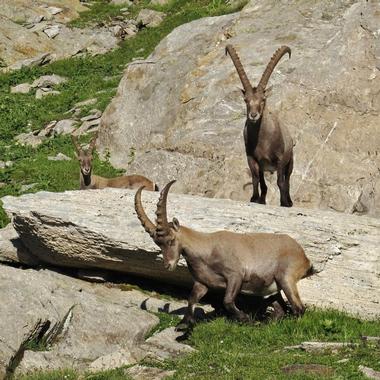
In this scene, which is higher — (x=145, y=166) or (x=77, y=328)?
(x=145, y=166)

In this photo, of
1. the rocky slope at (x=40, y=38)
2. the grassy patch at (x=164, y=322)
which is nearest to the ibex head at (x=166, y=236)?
the grassy patch at (x=164, y=322)

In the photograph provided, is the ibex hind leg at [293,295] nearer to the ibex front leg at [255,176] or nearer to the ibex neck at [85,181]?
the ibex front leg at [255,176]

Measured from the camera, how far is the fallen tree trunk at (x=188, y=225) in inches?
551

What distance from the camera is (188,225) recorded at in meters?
14.4

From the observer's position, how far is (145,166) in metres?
21.8

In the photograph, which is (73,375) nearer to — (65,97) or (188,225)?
(188,225)

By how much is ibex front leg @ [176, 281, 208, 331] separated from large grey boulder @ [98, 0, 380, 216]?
5.87m

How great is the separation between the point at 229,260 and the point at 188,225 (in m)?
1.60

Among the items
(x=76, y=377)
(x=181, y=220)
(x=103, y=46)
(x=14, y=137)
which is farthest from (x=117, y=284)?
(x=103, y=46)

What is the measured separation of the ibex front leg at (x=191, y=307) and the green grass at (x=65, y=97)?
24.3ft

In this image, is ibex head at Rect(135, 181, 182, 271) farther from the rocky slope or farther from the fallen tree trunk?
the rocky slope

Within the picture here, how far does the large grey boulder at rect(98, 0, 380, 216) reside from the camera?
1916 cm

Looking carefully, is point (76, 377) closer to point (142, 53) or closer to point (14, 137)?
point (14, 137)

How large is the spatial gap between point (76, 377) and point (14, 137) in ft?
58.6
